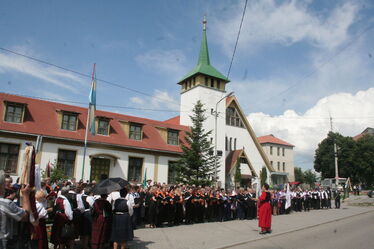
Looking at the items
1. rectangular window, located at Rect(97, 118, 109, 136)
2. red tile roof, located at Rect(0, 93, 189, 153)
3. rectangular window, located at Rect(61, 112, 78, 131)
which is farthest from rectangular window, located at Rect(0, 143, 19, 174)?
rectangular window, located at Rect(97, 118, 109, 136)

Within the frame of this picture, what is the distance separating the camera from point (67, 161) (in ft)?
74.7

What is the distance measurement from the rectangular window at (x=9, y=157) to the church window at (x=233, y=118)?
2287cm

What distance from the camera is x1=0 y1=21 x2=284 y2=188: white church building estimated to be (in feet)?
70.1

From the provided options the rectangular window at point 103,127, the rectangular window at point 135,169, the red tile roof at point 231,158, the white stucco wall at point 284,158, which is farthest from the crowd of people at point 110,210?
the white stucco wall at point 284,158

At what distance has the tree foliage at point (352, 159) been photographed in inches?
2305

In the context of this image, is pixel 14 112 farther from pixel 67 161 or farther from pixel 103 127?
pixel 103 127

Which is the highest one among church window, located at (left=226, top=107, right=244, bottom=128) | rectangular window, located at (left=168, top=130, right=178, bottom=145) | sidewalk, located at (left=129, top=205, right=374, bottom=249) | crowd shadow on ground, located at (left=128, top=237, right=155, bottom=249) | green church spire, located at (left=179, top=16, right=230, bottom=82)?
green church spire, located at (left=179, top=16, right=230, bottom=82)

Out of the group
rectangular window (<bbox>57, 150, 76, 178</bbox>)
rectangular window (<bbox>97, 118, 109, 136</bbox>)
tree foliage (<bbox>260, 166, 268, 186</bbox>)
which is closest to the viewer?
rectangular window (<bbox>57, 150, 76, 178</bbox>)

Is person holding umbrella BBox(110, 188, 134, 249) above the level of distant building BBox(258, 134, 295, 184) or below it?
below

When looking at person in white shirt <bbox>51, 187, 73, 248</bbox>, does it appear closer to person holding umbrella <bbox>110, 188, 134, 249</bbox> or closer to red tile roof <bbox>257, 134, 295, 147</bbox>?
person holding umbrella <bbox>110, 188, 134, 249</bbox>

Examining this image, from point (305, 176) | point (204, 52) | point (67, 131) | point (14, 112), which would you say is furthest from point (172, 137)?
point (305, 176)

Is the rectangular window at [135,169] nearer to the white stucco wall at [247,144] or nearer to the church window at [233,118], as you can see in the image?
the white stucco wall at [247,144]

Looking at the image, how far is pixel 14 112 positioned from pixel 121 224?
690 inches

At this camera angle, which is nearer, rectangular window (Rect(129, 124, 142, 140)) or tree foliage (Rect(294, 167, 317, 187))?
rectangular window (Rect(129, 124, 142, 140))
